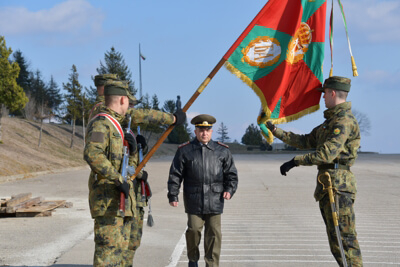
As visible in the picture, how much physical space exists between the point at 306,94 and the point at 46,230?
5571 mm

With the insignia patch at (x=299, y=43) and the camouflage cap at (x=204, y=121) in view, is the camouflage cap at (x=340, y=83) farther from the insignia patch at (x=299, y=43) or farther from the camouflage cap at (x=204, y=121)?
the camouflage cap at (x=204, y=121)

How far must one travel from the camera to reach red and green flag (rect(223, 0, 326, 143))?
6.26 metres

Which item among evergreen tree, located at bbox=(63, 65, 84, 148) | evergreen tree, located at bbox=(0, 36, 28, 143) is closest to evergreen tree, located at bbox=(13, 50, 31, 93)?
evergreen tree, located at bbox=(63, 65, 84, 148)

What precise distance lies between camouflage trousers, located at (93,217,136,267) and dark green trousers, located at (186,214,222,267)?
1.34 meters

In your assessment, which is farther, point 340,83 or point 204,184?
point 204,184

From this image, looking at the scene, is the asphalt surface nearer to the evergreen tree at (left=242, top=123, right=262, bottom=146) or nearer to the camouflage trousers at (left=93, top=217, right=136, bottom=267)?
the camouflage trousers at (left=93, top=217, right=136, bottom=267)

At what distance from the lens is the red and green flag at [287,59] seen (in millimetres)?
6262

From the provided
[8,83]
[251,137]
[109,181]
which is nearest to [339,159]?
[109,181]

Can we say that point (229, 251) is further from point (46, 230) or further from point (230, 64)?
point (46, 230)

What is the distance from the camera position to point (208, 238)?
5738 mm

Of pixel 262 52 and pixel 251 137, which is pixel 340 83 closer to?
pixel 262 52

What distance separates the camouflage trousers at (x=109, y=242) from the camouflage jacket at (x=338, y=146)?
1.97 m

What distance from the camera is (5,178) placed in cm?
2045

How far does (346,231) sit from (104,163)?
2.58m
